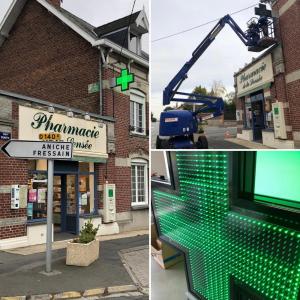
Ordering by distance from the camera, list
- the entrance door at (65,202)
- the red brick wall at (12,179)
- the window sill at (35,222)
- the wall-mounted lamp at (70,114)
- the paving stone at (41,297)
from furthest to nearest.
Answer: the entrance door at (65,202)
the wall-mounted lamp at (70,114)
the window sill at (35,222)
the red brick wall at (12,179)
the paving stone at (41,297)

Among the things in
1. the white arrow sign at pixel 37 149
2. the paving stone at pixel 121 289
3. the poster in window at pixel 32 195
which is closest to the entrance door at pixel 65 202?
the poster in window at pixel 32 195

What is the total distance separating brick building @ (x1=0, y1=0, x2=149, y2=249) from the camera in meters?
7.80

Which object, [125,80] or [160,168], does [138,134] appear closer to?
[125,80]

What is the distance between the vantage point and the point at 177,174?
218cm

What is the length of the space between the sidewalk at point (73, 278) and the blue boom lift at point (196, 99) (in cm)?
337

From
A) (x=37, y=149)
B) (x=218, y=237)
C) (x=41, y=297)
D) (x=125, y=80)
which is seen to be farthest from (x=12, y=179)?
(x=218, y=237)

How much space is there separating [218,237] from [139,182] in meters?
8.72

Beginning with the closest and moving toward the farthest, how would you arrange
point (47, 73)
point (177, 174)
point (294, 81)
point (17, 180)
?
point (294, 81), point (177, 174), point (17, 180), point (47, 73)

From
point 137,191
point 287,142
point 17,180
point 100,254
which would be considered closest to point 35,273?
point 100,254

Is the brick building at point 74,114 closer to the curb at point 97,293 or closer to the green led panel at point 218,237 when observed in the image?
the curb at point 97,293

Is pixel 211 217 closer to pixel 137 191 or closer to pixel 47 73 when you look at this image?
pixel 137 191

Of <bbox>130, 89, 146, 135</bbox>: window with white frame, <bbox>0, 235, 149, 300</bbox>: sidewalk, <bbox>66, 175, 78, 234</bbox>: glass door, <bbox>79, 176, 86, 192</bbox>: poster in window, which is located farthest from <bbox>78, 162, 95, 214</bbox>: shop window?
<bbox>0, 235, 149, 300</bbox>: sidewalk

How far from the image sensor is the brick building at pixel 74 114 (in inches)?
307

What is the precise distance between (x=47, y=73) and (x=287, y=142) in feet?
34.2
